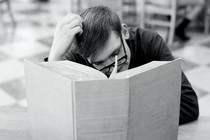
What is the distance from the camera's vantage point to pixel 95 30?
3.88ft

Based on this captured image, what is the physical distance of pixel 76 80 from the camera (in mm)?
753

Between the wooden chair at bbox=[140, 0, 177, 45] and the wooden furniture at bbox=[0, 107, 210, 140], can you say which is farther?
the wooden chair at bbox=[140, 0, 177, 45]

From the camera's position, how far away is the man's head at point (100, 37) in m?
1.19

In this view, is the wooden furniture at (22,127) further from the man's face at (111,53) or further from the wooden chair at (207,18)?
the wooden chair at (207,18)

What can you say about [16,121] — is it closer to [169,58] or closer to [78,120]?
[78,120]

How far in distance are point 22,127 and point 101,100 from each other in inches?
20.1

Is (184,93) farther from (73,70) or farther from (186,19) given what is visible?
(186,19)

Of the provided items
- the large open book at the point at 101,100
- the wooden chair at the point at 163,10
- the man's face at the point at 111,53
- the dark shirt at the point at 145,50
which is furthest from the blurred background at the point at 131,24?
the large open book at the point at 101,100

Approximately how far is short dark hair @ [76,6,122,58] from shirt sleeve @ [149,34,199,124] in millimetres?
283

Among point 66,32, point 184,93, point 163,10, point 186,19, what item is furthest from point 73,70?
point 186,19

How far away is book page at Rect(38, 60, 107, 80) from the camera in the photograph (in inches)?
32.7

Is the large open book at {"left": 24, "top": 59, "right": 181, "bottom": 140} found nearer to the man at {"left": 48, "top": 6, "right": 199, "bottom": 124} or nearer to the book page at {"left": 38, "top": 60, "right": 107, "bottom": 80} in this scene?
the book page at {"left": 38, "top": 60, "right": 107, "bottom": 80}

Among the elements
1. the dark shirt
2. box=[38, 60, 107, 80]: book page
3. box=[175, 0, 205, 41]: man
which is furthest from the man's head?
box=[175, 0, 205, 41]: man

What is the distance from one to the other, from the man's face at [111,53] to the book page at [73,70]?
0.37 metres
